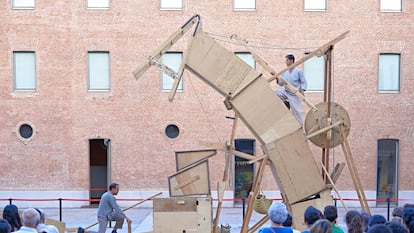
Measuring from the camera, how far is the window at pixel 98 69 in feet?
57.9

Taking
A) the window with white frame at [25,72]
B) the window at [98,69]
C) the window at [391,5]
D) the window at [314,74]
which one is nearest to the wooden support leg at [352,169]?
the window at [314,74]

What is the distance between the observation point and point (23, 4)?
691 inches

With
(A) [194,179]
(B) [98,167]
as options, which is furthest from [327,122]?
(B) [98,167]

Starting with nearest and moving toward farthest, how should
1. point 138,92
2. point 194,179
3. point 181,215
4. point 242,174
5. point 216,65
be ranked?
point 181,215, point 216,65, point 194,179, point 138,92, point 242,174

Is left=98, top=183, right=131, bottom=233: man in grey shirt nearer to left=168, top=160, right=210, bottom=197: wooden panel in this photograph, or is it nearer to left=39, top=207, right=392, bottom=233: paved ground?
left=168, top=160, right=210, bottom=197: wooden panel

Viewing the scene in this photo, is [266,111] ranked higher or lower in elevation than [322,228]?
higher

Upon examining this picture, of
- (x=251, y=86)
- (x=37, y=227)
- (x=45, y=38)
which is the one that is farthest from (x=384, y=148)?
(x=37, y=227)

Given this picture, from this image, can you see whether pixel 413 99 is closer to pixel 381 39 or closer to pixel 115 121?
pixel 381 39

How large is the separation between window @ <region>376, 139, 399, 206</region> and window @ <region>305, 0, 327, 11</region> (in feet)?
18.6

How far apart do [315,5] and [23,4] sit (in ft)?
36.9

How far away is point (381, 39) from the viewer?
697 inches

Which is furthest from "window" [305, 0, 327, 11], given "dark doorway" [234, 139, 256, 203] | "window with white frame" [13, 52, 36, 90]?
"window with white frame" [13, 52, 36, 90]

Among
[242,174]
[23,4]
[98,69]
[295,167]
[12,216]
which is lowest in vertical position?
[242,174]

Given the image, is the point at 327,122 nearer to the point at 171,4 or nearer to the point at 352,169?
the point at 352,169
